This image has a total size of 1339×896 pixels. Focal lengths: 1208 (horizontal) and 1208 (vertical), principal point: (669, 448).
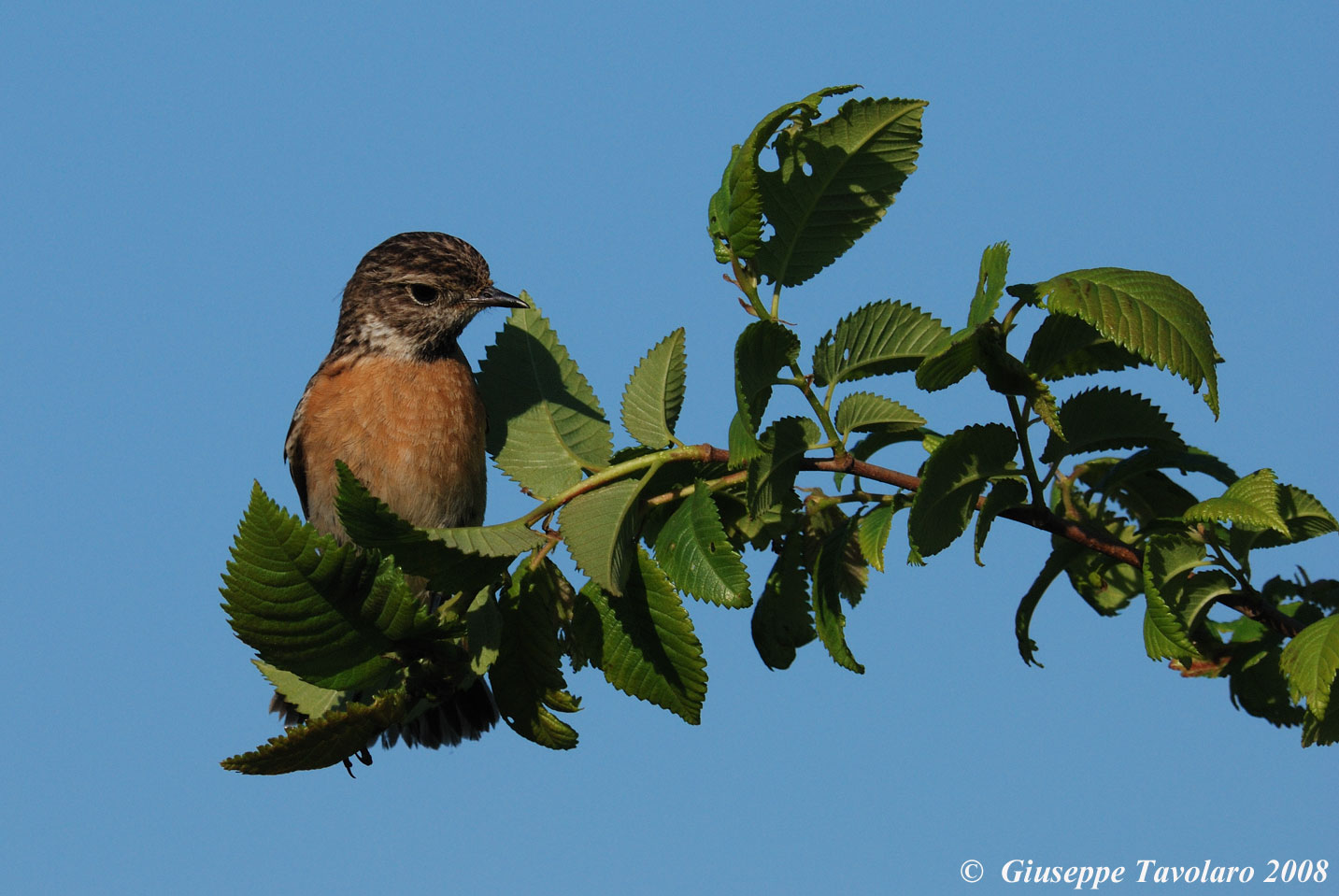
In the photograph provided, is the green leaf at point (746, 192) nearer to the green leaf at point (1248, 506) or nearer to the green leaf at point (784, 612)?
the green leaf at point (784, 612)

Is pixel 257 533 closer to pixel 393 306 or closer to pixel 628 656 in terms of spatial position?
pixel 628 656

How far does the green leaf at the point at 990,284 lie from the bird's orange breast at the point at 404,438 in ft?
14.7

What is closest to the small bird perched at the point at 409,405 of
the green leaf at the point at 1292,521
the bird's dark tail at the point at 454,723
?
the bird's dark tail at the point at 454,723

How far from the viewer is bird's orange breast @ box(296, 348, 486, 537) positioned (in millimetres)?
7355

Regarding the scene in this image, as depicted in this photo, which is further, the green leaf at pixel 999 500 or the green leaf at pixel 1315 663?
the green leaf at pixel 999 500

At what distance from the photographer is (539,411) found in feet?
15.1

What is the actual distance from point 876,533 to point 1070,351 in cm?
85

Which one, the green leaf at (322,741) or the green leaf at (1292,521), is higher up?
the green leaf at (1292,521)

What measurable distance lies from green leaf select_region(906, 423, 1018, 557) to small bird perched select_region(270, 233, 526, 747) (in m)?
4.04

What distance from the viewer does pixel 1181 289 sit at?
3404 millimetres

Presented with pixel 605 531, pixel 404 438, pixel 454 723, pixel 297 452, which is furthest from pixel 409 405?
pixel 605 531

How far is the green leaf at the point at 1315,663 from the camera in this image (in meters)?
3.60

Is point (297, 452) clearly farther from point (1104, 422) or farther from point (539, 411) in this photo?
point (1104, 422)

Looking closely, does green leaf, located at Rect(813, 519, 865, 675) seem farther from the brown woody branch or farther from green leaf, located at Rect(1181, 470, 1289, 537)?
green leaf, located at Rect(1181, 470, 1289, 537)
